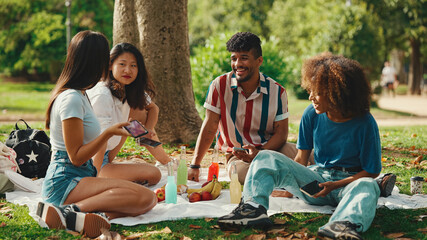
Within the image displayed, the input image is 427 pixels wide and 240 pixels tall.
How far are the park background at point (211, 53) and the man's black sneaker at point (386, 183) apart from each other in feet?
1.41

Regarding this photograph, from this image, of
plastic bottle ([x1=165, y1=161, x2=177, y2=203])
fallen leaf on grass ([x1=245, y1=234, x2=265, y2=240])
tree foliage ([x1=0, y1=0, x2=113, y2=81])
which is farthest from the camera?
tree foliage ([x1=0, y1=0, x2=113, y2=81])

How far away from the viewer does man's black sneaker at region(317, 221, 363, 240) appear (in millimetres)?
3199

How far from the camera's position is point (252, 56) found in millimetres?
5000

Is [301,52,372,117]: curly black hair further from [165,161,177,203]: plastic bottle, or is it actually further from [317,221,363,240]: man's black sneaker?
[165,161,177,203]: plastic bottle

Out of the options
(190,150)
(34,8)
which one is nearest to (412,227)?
(190,150)

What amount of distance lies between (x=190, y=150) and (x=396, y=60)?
3717 centimetres

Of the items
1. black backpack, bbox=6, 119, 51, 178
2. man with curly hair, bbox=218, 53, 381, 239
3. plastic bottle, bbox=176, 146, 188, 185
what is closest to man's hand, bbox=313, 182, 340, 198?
man with curly hair, bbox=218, 53, 381, 239

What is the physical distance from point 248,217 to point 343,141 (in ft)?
3.38

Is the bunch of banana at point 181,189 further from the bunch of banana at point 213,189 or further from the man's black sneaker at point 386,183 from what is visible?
the man's black sneaker at point 386,183

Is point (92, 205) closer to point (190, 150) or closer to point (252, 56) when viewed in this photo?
point (252, 56)

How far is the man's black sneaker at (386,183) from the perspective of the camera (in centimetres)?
459

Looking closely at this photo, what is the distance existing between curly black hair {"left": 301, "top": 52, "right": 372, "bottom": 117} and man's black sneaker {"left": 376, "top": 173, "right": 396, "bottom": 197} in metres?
1.04

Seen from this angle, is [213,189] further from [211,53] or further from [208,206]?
[211,53]

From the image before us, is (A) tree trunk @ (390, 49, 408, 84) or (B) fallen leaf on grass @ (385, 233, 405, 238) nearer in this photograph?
(B) fallen leaf on grass @ (385, 233, 405, 238)
